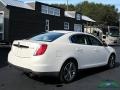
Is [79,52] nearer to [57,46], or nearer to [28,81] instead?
[57,46]

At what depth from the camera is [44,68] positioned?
778cm

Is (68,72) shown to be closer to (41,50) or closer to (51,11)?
(41,50)

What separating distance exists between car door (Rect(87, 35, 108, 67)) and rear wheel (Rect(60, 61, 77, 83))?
111 cm

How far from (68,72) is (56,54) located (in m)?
0.83

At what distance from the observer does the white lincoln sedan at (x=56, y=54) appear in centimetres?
783

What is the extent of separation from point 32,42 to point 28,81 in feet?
4.21

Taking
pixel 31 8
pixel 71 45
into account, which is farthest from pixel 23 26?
pixel 71 45

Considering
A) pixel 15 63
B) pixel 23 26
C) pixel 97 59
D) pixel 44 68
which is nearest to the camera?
pixel 44 68

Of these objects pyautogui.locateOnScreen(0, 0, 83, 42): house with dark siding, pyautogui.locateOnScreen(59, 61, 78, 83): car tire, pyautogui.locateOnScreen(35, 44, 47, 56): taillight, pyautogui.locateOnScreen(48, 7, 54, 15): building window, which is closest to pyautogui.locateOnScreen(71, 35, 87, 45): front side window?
pyautogui.locateOnScreen(59, 61, 78, 83): car tire

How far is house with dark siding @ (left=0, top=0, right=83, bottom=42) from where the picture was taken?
92.4 feet

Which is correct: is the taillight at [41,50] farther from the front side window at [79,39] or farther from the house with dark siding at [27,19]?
the house with dark siding at [27,19]

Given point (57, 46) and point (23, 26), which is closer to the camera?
point (57, 46)

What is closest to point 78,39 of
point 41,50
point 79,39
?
point 79,39

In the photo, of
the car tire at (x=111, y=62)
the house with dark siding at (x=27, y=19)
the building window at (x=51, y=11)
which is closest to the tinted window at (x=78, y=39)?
the car tire at (x=111, y=62)
